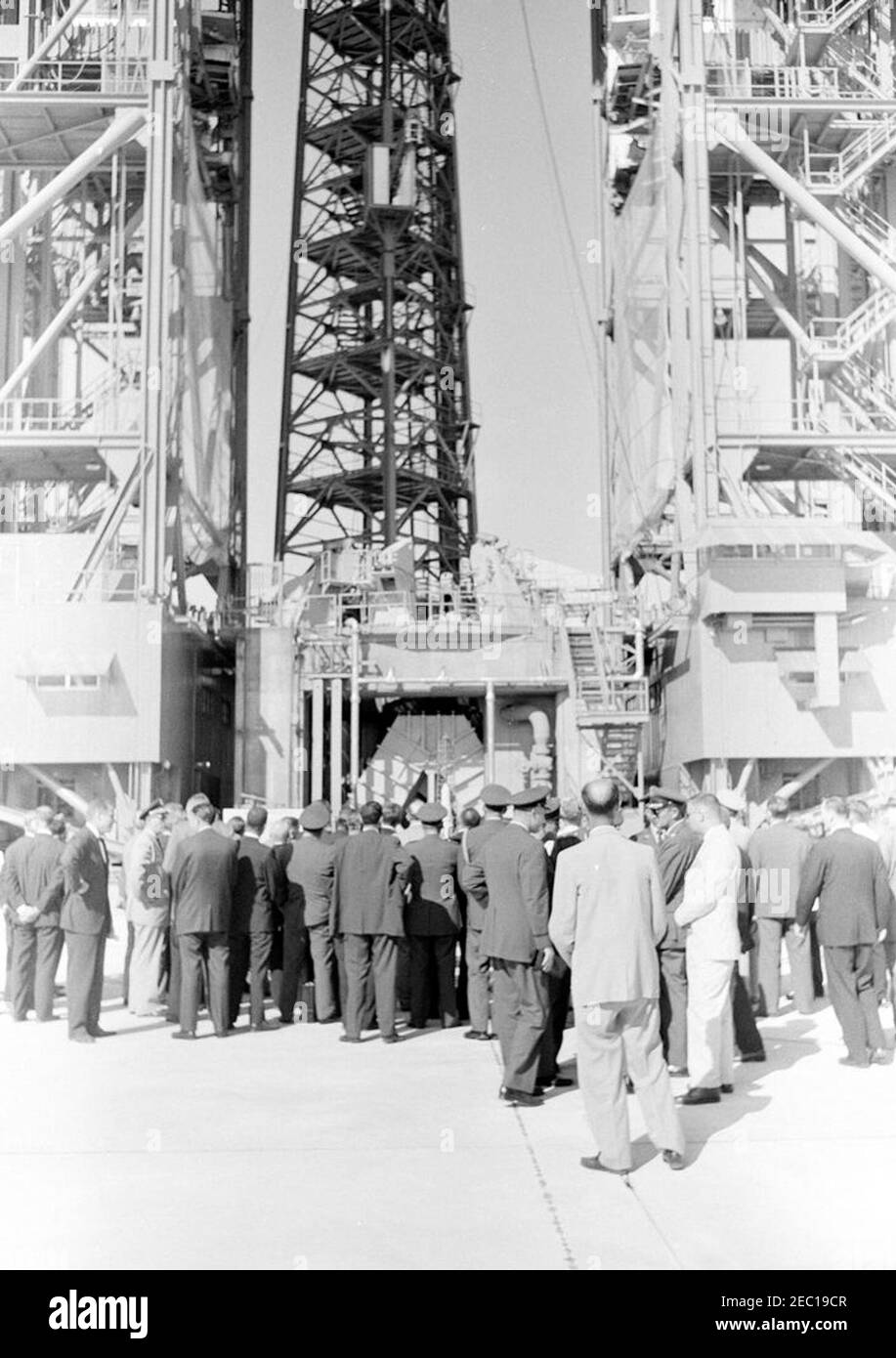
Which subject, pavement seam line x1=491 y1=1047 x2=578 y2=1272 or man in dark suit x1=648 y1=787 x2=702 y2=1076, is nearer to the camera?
pavement seam line x1=491 y1=1047 x2=578 y2=1272

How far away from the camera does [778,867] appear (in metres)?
13.8

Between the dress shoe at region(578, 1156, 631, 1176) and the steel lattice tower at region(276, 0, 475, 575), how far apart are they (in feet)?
134

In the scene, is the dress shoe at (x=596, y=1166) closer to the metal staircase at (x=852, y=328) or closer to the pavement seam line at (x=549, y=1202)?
the pavement seam line at (x=549, y=1202)

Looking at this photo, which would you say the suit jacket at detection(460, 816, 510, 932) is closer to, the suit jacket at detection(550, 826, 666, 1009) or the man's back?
the man's back

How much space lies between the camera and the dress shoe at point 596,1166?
290 inches

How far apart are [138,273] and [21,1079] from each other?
2947 cm

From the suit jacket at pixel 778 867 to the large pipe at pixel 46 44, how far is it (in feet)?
73.5

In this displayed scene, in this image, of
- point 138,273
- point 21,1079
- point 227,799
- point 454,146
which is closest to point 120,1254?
point 21,1079

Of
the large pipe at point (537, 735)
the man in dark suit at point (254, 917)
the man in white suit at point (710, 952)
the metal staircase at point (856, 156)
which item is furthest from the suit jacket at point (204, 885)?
the metal staircase at point (856, 156)

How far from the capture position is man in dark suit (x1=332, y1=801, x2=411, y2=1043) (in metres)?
11.7

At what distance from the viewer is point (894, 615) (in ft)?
90.5

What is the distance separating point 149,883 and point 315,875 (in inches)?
68.9

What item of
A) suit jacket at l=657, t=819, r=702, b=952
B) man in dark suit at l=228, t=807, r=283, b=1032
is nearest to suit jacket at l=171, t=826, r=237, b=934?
man in dark suit at l=228, t=807, r=283, b=1032
